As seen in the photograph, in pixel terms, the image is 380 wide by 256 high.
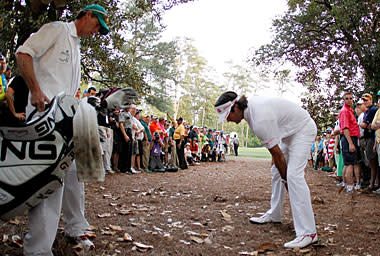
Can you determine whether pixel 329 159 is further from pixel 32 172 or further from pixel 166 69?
pixel 166 69

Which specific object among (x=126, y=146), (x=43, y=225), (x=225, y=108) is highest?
(x=225, y=108)

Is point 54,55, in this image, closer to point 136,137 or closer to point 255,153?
point 136,137

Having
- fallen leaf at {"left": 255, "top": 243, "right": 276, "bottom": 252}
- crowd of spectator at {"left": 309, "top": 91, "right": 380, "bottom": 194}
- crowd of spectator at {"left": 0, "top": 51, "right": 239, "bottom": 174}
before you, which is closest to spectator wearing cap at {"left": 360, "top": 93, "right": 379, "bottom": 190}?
crowd of spectator at {"left": 309, "top": 91, "right": 380, "bottom": 194}

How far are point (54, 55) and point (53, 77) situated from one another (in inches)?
7.0

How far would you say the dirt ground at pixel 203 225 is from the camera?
329cm

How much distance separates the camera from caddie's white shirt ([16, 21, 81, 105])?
2.42 metres

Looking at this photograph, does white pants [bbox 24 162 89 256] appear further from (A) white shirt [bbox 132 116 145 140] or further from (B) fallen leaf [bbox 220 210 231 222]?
(A) white shirt [bbox 132 116 145 140]

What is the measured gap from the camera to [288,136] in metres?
3.83

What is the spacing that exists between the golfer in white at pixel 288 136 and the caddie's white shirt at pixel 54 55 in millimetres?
1777

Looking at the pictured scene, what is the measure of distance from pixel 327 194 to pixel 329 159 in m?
7.75

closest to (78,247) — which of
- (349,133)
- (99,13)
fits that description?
(99,13)

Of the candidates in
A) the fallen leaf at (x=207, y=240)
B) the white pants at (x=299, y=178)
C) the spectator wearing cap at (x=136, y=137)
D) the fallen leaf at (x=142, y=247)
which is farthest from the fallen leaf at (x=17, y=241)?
the spectator wearing cap at (x=136, y=137)

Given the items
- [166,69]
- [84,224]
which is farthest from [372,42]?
[166,69]

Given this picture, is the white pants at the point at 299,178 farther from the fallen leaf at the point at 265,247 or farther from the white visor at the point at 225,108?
the white visor at the point at 225,108
